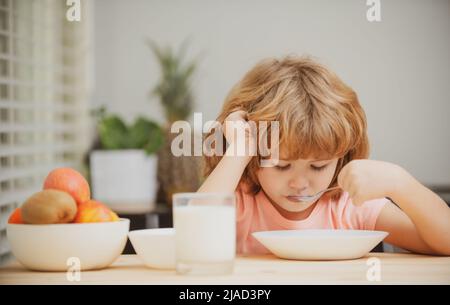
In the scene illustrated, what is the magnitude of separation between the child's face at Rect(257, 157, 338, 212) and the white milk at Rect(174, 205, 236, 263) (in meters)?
0.47

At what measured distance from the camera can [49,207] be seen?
852mm

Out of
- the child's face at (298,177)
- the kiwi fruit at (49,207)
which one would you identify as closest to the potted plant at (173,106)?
the child's face at (298,177)

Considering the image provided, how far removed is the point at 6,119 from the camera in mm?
2176

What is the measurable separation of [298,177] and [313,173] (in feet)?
0.12

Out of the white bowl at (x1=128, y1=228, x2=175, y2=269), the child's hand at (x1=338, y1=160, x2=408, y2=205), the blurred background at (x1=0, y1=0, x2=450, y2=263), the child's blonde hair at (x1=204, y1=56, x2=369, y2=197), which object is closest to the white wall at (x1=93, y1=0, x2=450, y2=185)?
the blurred background at (x1=0, y1=0, x2=450, y2=263)

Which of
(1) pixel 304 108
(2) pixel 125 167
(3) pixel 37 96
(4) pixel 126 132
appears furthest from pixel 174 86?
(1) pixel 304 108

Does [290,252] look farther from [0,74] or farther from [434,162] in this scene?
[434,162]

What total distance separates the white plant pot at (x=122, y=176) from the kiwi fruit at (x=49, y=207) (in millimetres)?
1951

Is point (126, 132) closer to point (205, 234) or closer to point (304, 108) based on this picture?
point (304, 108)

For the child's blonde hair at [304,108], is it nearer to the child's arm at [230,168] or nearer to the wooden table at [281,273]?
the child's arm at [230,168]

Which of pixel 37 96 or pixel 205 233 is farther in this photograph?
pixel 37 96

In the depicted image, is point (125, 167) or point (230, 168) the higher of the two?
point (230, 168)

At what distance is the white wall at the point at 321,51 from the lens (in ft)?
9.07
